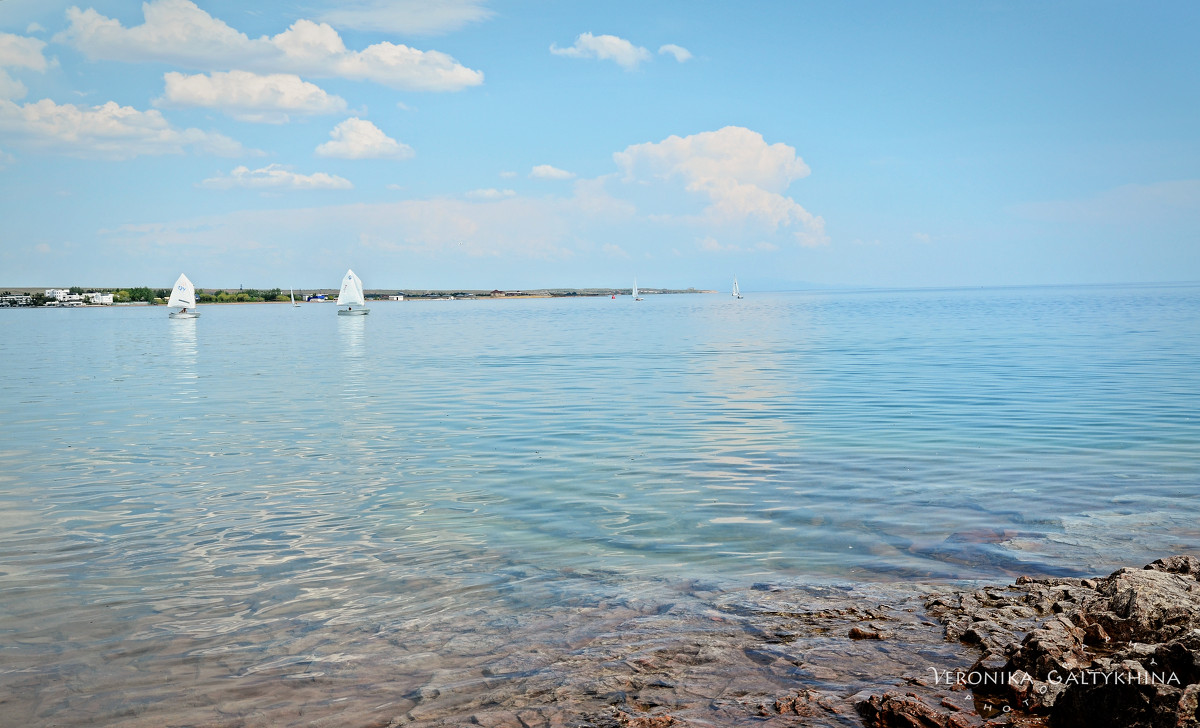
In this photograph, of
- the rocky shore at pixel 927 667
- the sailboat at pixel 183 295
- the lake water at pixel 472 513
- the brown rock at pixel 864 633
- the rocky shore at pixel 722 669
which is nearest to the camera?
the rocky shore at pixel 927 667

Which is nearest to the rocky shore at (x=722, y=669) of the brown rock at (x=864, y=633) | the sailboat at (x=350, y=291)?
the brown rock at (x=864, y=633)

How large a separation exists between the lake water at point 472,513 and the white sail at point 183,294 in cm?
11016

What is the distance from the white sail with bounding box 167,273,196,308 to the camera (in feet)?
435

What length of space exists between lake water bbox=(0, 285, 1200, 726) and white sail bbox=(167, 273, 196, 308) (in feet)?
361

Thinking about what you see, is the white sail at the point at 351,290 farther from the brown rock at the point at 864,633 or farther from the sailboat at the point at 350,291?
the brown rock at the point at 864,633

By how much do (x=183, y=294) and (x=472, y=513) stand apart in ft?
452

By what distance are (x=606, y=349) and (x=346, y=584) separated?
46.9m

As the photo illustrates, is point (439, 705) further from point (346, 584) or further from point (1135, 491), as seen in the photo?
point (1135, 491)

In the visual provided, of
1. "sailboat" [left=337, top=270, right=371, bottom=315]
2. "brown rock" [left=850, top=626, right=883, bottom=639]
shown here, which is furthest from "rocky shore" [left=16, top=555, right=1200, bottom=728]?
"sailboat" [left=337, top=270, right=371, bottom=315]

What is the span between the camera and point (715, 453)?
61.7 ft

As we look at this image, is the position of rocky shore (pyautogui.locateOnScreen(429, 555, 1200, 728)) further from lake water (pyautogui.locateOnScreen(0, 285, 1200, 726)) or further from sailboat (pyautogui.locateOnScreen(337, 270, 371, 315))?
sailboat (pyautogui.locateOnScreen(337, 270, 371, 315))

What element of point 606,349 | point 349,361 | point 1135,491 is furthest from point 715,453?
point 606,349

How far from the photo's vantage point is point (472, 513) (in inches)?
540

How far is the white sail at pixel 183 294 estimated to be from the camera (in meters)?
132
